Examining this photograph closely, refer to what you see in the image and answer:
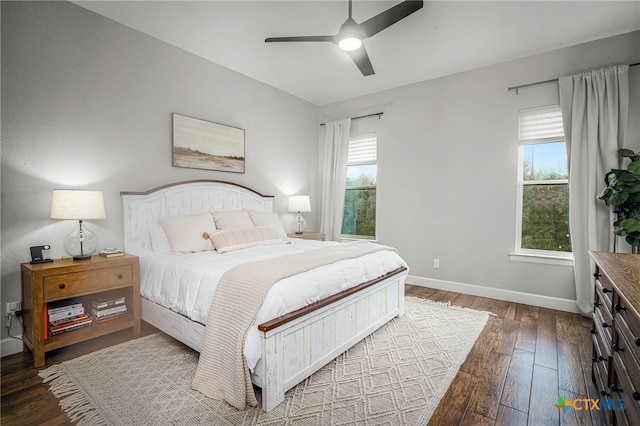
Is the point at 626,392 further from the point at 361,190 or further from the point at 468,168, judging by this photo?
the point at 361,190

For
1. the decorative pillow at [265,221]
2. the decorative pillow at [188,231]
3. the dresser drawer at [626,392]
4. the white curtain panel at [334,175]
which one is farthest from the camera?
the white curtain panel at [334,175]

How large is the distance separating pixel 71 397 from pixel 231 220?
6.28 ft

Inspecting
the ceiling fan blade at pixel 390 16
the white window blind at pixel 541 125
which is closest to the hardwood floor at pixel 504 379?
the white window blind at pixel 541 125

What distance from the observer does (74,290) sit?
2271 mm

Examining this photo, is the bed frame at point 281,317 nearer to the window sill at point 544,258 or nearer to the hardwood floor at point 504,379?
the hardwood floor at point 504,379

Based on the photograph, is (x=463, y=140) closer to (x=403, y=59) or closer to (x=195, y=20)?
(x=403, y=59)

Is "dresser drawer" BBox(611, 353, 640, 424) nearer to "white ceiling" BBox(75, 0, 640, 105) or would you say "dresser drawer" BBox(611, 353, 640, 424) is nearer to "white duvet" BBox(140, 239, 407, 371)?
"white duvet" BBox(140, 239, 407, 371)

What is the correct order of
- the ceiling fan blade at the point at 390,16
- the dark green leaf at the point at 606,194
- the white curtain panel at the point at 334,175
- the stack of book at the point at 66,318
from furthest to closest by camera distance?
the white curtain panel at the point at 334,175 → the dark green leaf at the point at 606,194 → the stack of book at the point at 66,318 → the ceiling fan blade at the point at 390,16

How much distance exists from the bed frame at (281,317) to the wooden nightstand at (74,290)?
7.4 inches

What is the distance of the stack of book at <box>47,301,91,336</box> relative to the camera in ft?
7.42

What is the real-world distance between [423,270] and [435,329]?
5.00 ft

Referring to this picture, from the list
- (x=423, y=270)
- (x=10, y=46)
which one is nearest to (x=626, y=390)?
(x=423, y=270)

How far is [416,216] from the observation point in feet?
14.1

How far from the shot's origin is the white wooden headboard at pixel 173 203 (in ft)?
9.76
